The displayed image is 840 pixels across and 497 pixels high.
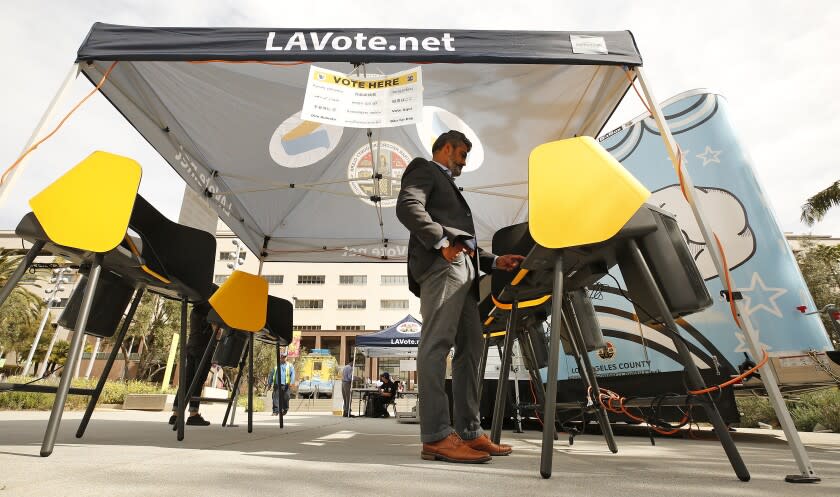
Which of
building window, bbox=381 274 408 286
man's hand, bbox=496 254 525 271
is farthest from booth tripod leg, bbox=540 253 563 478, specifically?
building window, bbox=381 274 408 286

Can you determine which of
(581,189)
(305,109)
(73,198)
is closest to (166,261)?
(73,198)

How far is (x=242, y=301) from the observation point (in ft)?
11.7

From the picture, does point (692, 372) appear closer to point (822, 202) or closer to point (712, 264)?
point (712, 264)

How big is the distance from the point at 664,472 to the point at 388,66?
3527mm

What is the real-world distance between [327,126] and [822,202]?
2084cm

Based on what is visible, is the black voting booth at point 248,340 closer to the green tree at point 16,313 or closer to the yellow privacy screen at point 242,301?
the yellow privacy screen at point 242,301

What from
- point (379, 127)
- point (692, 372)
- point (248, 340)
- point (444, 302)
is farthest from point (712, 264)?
point (248, 340)

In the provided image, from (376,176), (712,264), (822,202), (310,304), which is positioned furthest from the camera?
(310,304)

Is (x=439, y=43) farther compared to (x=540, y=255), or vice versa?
(x=439, y=43)

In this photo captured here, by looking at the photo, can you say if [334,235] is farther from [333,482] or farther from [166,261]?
[333,482]

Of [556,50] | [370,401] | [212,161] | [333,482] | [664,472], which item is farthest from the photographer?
[370,401]

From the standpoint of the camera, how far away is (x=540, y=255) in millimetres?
1930

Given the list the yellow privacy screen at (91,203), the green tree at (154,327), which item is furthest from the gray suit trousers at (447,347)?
the green tree at (154,327)

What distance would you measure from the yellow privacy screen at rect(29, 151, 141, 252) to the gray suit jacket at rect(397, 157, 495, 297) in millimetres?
1363
